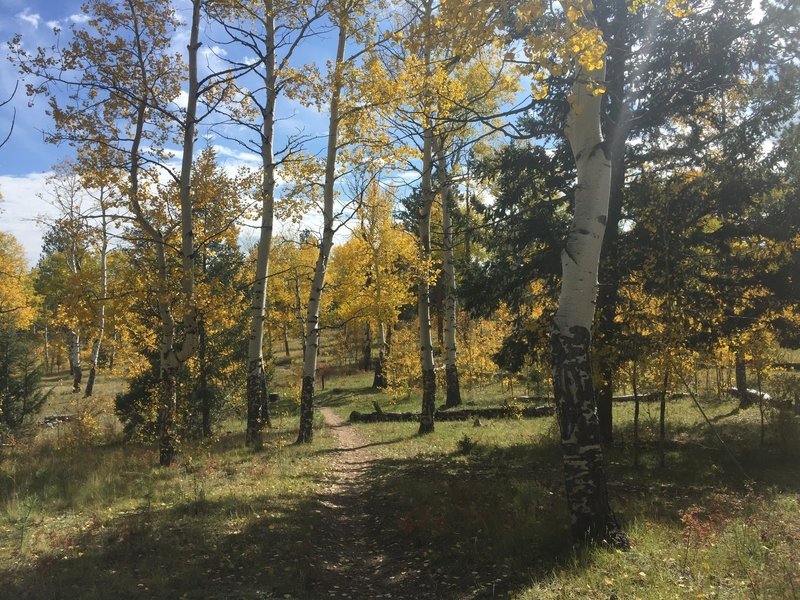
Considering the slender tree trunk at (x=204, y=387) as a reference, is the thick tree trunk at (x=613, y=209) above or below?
above

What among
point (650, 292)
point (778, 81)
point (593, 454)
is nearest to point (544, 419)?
point (650, 292)

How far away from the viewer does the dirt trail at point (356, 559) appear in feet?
15.9

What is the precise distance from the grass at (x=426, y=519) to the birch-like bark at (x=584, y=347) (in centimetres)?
40

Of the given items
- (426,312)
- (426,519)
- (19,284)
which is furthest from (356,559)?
(19,284)

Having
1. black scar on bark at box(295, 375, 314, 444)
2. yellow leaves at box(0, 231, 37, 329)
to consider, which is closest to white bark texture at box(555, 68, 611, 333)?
black scar on bark at box(295, 375, 314, 444)

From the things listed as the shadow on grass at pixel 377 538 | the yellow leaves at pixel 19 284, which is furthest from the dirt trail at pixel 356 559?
the yellow leaves at pixel 19 284

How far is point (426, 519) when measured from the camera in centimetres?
649

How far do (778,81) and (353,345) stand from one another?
31560mm

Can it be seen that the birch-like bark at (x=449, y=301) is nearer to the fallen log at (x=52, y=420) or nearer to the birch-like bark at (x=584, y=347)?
the birch-like bark at (x=584, y=347)

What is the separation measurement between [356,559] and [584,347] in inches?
140

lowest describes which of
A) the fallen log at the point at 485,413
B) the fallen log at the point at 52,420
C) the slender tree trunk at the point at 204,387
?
the fallen log at the point at 52,420

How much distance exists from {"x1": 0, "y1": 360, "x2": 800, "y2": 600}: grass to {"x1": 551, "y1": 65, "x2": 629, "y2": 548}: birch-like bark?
405 mm

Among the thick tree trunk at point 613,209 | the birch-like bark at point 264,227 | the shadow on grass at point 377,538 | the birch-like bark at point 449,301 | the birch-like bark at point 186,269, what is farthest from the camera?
the birch-like bark at point 449,301

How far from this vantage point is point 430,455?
1105cm
